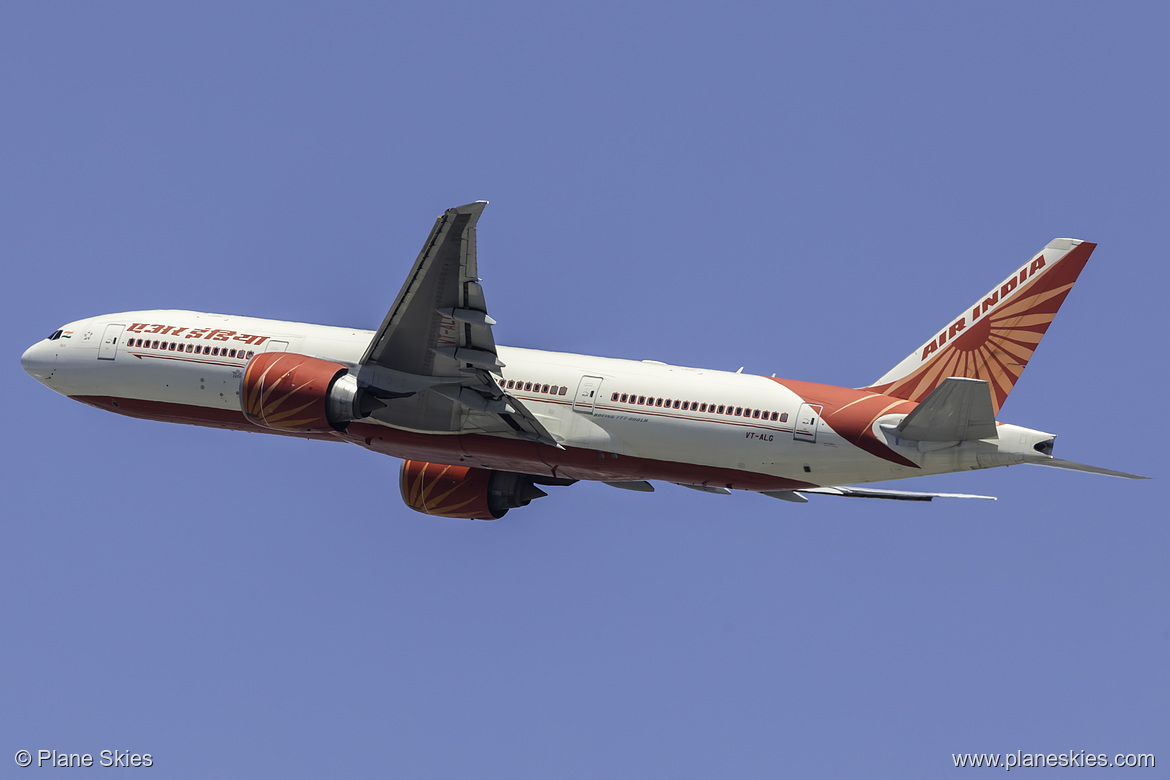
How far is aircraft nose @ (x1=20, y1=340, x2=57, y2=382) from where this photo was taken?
48219 mm

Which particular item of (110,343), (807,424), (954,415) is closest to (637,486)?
(807,424)

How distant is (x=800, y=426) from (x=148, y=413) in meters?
19.7

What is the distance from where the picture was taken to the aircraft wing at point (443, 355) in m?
38.4

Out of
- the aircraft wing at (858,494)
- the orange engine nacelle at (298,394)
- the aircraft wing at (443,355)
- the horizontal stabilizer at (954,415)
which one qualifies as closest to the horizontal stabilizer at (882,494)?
the aircraft wing at (858,494)

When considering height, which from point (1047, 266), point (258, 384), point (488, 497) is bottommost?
point (488, 497)

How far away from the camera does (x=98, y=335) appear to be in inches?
1866

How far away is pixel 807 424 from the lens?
1596 inches

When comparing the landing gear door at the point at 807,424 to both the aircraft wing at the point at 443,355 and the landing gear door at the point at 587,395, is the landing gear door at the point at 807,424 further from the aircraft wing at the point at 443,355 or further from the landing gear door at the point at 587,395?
the aircraft wing at the point at 443,355

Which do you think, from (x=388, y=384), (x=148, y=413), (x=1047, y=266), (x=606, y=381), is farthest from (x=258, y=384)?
(x=1047, y=266)

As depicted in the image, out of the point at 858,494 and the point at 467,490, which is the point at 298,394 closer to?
the point at 467,490

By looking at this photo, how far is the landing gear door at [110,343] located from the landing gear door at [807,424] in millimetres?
20658

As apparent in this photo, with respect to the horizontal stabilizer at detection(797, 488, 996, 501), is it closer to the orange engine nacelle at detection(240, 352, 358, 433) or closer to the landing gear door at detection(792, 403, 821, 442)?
the landing gear door at detection(792, 403, 821, 442)

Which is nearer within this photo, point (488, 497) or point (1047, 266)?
point (1047, 266)

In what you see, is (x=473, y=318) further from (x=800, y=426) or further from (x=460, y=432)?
(x=800, y=426)
